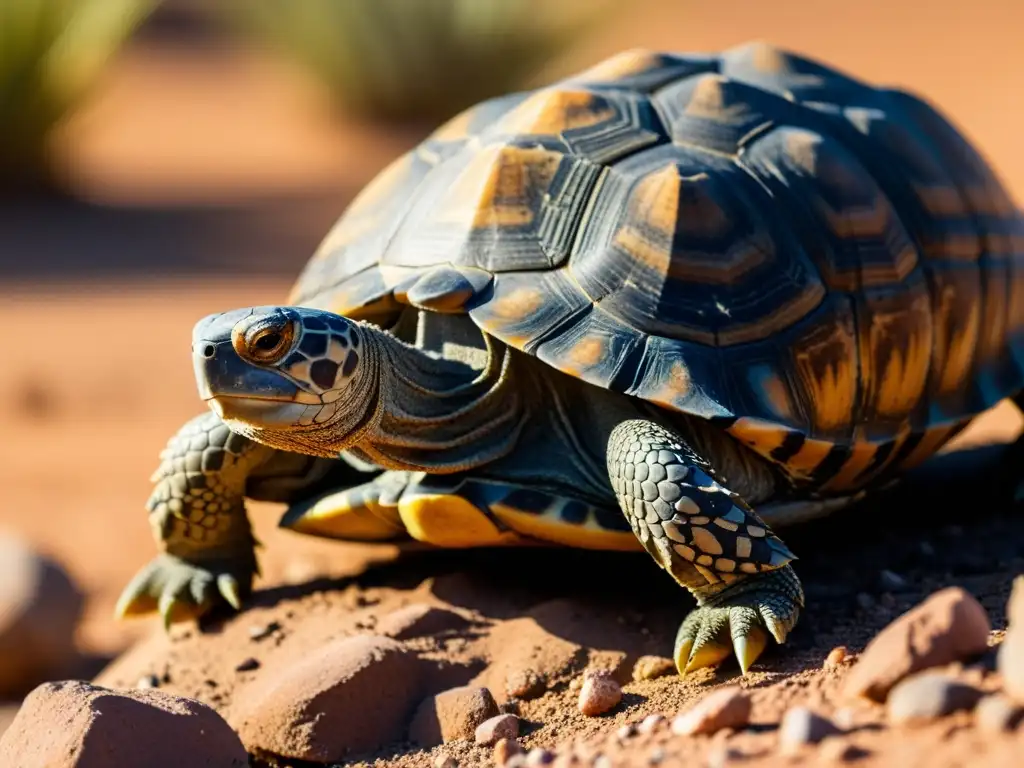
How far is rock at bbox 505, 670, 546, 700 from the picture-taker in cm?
365

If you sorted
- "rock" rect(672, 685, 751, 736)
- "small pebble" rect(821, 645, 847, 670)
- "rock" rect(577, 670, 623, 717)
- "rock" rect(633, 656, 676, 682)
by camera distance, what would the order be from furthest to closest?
"rock" rect(633, 656, 676, 682), "rock" rect(577, 670, 623, 717), "small pebble" rect(821, 645, 847, 670), "rock" rect(672, 685, 751, 736)

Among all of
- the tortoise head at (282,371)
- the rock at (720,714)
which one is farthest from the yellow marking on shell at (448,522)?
the rock at (720,714)

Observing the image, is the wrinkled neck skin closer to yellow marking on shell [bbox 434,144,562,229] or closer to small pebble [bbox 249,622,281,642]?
yellow marking on shell [bbox 434,144,562,229]

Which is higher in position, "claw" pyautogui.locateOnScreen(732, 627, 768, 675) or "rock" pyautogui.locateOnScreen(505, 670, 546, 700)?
"claw" pyautogui.locateOnScreen(732, 627, 768, 675)

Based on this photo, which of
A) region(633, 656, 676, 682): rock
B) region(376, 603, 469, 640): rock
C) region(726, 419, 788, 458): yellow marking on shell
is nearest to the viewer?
region(633, 656, 676, 682): rock

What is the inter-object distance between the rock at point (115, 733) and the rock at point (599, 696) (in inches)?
36.9

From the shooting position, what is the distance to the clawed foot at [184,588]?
446 cm

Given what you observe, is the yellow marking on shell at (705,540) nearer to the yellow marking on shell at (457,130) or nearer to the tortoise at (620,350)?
the tortoise at (620,350)

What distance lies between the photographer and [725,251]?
13.5 feet

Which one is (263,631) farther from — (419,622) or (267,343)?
(267,343)

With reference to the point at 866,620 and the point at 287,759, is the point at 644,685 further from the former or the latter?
the point at 287,759

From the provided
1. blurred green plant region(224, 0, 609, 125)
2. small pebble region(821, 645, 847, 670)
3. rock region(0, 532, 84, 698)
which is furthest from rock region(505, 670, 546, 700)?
blurred green plant region(224, 0, 609, 125)

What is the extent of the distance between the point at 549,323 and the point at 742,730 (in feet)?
5.11

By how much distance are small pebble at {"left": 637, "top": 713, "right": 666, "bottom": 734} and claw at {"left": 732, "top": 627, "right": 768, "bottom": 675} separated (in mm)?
515
